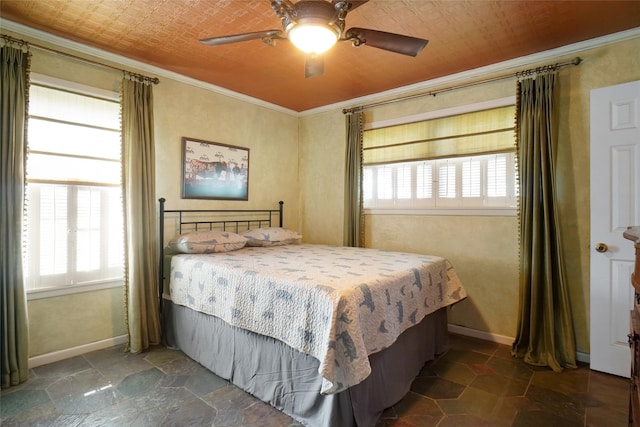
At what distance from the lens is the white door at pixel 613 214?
7.89 ft

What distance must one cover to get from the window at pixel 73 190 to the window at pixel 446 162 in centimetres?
275

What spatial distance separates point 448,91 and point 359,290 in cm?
259

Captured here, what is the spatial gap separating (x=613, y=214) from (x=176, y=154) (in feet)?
13.0

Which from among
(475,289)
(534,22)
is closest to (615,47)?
(534,22)

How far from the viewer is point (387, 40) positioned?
6.36 feet

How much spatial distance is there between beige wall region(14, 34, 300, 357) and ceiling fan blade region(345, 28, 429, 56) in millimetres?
2252

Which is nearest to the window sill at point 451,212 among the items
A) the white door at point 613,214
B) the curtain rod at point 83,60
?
the white door at point 613,214

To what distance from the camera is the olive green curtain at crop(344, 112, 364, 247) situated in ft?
13.0

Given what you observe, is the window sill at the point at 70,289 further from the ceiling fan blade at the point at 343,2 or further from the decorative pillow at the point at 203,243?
the ceiling fan blade at the point at 343,2

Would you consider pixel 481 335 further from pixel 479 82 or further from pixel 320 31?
pixel 320 31

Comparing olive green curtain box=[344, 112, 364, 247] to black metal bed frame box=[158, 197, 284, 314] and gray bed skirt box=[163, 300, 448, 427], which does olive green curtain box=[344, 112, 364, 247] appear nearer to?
black metal bed frame box=[158, 197, 284, 314]

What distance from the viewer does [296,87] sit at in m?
3.75

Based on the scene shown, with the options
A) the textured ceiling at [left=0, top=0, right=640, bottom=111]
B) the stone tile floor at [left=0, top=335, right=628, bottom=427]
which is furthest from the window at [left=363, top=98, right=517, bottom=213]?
the stone tile floor at [left=0, top=335, right=628, bottom=427]

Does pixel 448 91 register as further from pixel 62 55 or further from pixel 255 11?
pixel 62 55
